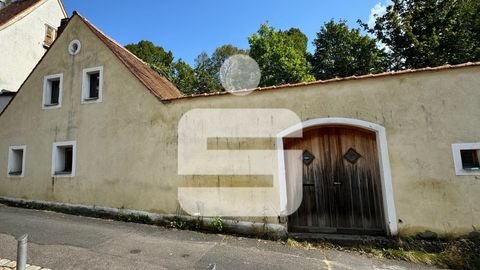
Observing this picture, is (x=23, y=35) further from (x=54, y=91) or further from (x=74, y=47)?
(x=74, y=47)

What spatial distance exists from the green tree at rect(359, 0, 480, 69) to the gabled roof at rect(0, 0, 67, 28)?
2132cm

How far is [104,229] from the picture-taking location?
6.84 metres

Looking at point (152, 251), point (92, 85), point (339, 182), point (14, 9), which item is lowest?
point (152, 251)

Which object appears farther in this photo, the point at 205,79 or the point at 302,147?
the point at 205,79

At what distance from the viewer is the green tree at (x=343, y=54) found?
18031 mm

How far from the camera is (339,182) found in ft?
22.1

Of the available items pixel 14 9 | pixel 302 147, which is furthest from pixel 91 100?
pixel 14 9

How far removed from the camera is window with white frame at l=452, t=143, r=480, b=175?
5.69 metres

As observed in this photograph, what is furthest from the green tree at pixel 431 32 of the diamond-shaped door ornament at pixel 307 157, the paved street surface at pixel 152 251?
the paved street surface at pixel 152 251

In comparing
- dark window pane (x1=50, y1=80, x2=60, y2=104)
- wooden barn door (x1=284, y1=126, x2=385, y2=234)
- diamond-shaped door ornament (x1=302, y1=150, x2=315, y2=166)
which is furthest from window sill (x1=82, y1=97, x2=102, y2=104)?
diamond-shaped door ornament (x1=302, y1=150, x2=315, y2=166)

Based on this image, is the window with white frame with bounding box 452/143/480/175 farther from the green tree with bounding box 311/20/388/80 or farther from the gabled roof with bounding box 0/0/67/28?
the gabled roof with bounding box 0/0/67/28

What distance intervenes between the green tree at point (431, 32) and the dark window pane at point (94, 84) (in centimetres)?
1718

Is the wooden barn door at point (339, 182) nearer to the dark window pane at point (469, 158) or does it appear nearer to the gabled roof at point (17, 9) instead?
the dark window pane at point (469, 158)

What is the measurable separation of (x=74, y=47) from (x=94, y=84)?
68.6 inches
